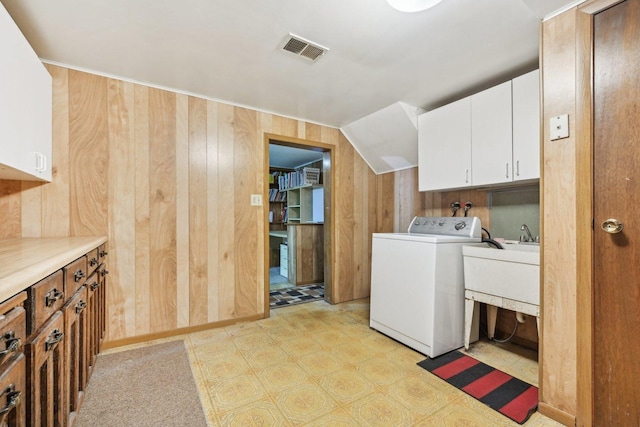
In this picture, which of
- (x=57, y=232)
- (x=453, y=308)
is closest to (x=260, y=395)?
(x=453, y=308)

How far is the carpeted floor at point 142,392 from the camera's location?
1.41 meters

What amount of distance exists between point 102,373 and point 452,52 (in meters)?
3.05

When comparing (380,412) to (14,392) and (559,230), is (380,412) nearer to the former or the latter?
(559,230)

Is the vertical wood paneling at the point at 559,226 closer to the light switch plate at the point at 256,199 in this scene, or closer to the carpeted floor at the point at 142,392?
the carpeted floor at the point at 142,392

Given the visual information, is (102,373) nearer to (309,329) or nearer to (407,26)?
(309,329)

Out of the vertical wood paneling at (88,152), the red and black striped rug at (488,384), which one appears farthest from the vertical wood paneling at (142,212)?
the red and black striped rug at (488,384)

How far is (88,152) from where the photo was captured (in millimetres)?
2074

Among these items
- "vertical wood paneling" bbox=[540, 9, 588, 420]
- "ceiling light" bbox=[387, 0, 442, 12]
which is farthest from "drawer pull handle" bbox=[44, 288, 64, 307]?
"vertical wood paneling" bbox=[540, 9, 588, 420]

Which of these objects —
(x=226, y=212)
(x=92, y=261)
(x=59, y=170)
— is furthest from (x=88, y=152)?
(x=226, y=212)

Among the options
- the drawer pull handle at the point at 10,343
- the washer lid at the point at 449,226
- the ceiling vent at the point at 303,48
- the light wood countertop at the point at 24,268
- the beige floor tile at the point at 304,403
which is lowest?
the beige floor tile at the point at 304,403

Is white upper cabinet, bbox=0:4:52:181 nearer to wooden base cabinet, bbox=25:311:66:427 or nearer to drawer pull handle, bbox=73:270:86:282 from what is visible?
drawer pull handle, bbox=73:270:86:282

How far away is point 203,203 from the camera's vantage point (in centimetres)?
249

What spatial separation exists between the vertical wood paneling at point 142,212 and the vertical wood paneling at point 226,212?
0.56 metres

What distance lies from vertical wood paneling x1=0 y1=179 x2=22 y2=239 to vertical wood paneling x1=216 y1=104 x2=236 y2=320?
4.21 ft
